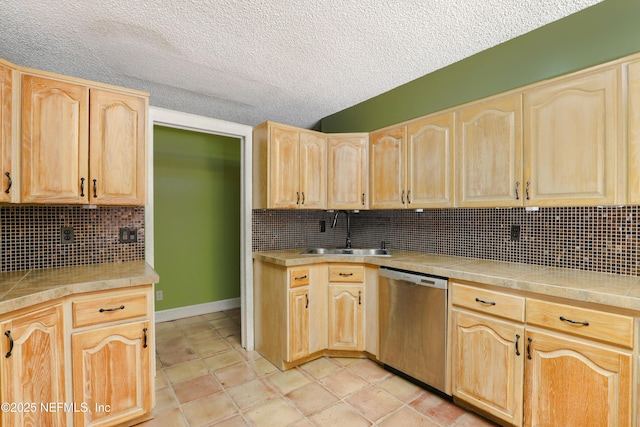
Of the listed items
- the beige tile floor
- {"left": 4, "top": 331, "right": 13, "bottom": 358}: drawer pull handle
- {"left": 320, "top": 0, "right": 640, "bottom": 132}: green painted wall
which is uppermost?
{"left": 320, "top": 0, "right": 640, "bottom": 132}: green painted wall

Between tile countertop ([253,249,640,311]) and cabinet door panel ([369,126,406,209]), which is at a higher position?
cabinet door panel ([369,126,406,209])

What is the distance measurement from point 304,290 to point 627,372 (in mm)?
1921

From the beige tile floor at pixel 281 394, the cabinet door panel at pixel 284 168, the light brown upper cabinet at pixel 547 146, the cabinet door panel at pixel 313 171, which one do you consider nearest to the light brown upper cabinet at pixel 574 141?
the light brown upper cabinet at pixel 547 146

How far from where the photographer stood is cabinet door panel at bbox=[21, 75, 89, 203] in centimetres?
168

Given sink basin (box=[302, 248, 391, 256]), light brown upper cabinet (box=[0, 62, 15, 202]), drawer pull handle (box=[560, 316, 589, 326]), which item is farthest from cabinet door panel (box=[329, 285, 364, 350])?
light brown upper cabinet (box=[0, 62, 15, 202])

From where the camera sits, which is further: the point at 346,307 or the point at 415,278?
the point at 346,307

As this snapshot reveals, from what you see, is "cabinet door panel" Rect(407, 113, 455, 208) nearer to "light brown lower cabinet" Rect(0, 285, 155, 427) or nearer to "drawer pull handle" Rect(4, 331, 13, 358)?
"light brown lower cabinet" Rect(0, 285, 155, 427)

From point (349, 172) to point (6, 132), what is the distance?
7.80 feet

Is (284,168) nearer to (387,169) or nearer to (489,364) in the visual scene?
(387,169)

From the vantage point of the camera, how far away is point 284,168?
2.68m

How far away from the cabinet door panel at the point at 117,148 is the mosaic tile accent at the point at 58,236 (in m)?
0.41

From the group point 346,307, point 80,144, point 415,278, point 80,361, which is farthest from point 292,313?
point 80,144

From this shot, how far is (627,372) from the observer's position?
1.33m

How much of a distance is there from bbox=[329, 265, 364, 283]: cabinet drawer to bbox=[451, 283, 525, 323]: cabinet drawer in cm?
82
